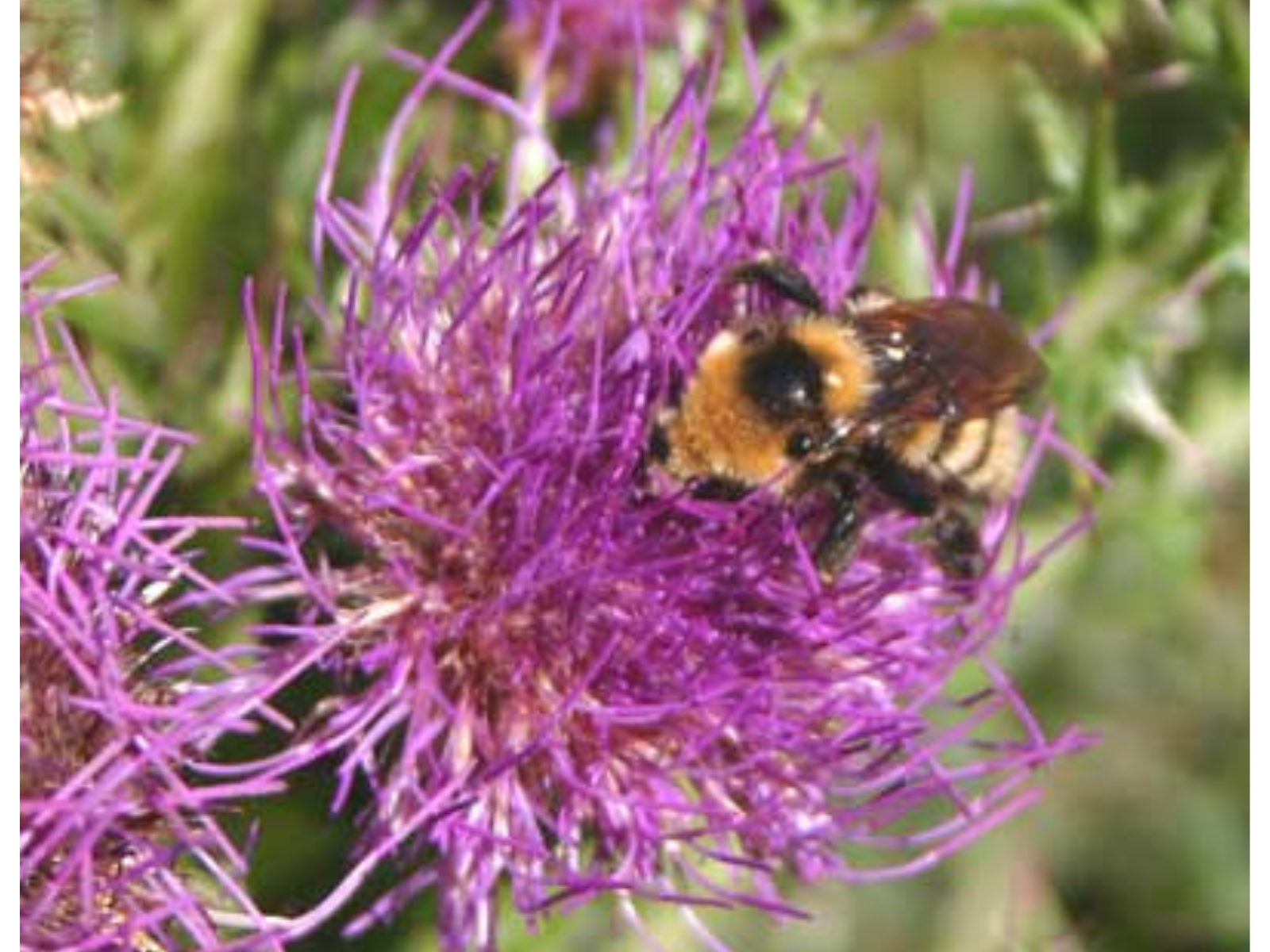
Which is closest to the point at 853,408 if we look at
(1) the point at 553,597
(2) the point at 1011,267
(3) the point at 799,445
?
(3) the point at 799,445

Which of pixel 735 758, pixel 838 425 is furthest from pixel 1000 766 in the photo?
pixel 838 425

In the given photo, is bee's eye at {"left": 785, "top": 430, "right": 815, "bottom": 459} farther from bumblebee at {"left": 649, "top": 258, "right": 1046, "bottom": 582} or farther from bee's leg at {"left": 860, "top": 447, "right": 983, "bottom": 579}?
bee's leg at {"left": 860, "top": 447, "right": 983, "bottom": 579}

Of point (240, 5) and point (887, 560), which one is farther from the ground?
point (240, 5)

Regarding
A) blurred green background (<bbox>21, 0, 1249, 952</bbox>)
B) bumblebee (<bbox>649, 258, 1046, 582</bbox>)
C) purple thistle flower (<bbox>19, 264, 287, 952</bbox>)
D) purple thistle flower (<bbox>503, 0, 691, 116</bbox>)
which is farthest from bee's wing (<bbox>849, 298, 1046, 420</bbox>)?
purple thistle flower (<bbox>503, 0, 691, 116</bbox>)

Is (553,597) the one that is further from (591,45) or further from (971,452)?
(591,45)

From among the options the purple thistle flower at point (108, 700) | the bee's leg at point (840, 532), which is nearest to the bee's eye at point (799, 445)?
the bee's leg at point (840, 532)

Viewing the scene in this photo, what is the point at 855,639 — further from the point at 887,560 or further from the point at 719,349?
the point at 719,349
